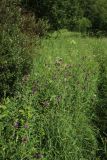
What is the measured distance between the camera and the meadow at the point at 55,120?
13.9 ft

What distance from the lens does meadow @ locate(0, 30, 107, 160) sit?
13.9 feet

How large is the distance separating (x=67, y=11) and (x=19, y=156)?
46.1 feet

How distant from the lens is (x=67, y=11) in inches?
683

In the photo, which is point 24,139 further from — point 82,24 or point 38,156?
point 82,24

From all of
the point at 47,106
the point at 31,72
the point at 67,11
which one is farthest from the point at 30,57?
the point at 67,11

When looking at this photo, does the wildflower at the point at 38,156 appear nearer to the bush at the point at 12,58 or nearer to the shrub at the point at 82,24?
the bush at the point at 12,58

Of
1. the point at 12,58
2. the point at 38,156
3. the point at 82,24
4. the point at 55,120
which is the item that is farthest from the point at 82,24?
the point at 38,156

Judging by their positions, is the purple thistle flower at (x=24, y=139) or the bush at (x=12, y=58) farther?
the bush at (x=12, y=58)

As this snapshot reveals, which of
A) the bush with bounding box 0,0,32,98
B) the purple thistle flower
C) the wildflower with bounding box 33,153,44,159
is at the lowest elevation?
the wildflower with bounding box 33,153,44,159

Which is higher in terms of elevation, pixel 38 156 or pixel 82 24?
pixel 38 156

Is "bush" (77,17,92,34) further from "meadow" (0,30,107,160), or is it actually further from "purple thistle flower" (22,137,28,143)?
"purple thistle flower" (22,137,28,143)

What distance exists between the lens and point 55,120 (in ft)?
15.1

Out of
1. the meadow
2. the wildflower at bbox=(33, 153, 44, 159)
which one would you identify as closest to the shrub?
the meadow

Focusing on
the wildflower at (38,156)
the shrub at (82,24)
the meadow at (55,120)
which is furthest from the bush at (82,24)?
the wildflower at (38,156)
